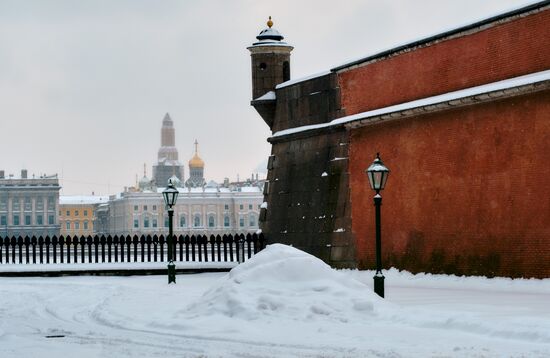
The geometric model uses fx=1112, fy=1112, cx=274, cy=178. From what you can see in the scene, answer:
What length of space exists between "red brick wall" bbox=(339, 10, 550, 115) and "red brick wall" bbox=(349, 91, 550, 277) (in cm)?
55

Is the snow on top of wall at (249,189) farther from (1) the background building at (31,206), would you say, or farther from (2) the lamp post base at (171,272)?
(2) the lamp post base at (171,272)

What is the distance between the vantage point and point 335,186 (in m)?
25.6

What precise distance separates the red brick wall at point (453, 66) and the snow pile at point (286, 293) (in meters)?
5.96

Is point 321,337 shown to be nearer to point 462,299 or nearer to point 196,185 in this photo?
point 462,299

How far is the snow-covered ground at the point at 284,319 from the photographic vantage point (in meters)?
11.1

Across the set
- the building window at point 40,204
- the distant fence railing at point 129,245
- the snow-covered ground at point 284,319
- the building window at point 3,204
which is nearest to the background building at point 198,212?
the building window at point 40,204

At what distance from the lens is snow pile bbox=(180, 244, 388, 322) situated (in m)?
13.9

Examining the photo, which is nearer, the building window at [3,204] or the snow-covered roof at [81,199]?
the building window at [3,204]

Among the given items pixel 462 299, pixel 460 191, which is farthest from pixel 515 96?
pixel 462 299

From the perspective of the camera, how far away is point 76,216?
182 metres

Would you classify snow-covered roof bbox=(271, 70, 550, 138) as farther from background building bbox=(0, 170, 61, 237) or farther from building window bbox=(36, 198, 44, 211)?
building window bbox=(36, 198, 44, 211)

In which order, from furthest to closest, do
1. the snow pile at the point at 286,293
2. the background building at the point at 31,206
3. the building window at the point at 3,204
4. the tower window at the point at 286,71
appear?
the building window at the point at 3,204
the background building at the point at 31,206
the tower window at the point at 286,71
the snow pile at the point at 286,293

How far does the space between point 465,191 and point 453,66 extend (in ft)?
8.10

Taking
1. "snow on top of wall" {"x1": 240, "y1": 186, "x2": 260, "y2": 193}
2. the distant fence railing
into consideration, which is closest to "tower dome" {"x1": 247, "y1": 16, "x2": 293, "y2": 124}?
the distant fence railing
